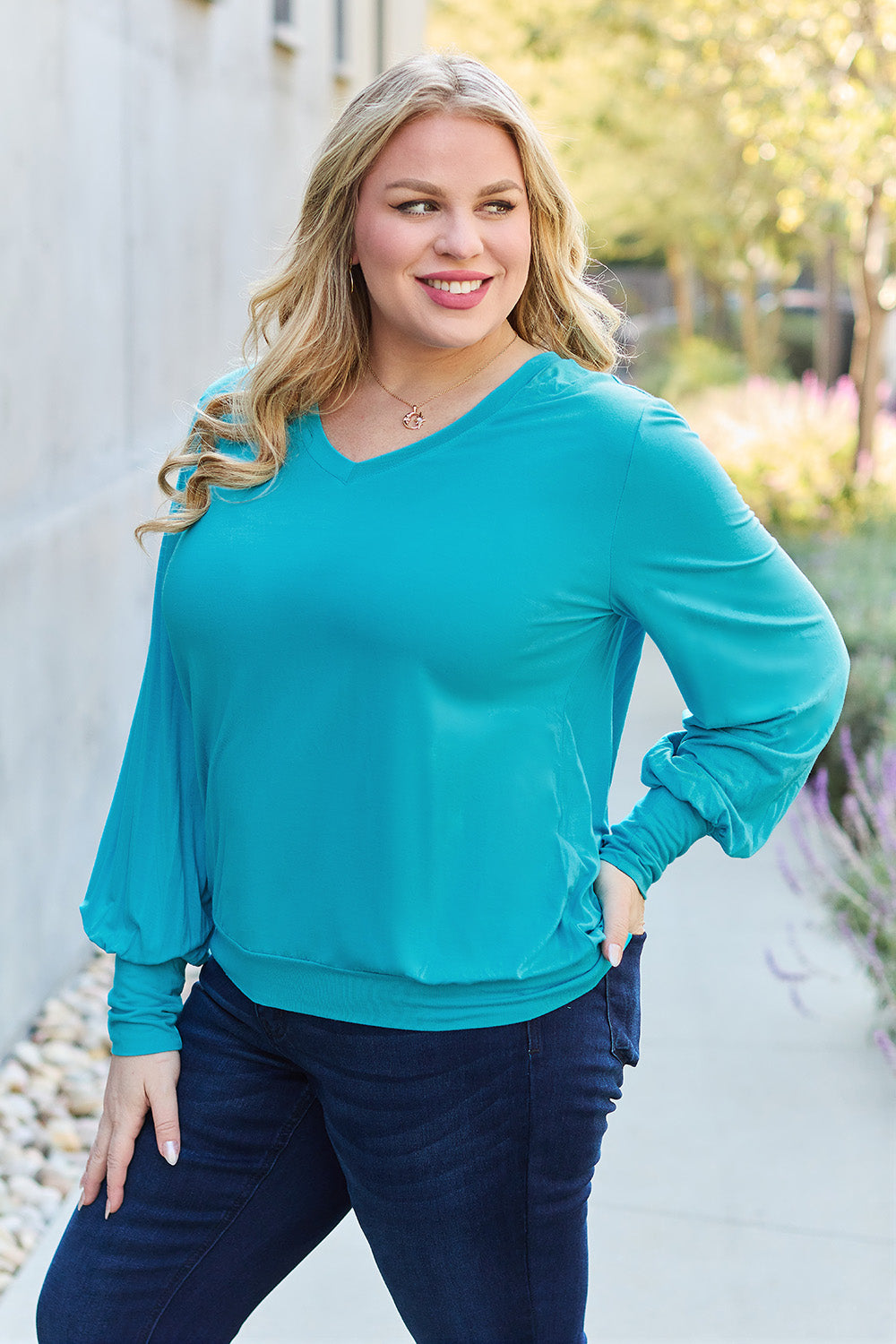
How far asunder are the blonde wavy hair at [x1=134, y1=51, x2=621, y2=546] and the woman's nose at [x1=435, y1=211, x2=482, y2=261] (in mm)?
115

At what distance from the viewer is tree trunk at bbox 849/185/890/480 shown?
942 cm

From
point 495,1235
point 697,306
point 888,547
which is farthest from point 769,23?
point 697,306

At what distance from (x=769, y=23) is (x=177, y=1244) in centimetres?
792

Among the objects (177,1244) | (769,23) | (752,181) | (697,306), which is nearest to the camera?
(177,1244)

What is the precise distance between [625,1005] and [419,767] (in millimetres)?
409

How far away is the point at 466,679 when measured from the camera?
60.7 inches

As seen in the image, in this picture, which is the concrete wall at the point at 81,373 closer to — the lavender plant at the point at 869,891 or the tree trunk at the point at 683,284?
the lavender plant at the point at 869,891

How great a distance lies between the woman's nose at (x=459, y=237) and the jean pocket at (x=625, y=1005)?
0.81 m

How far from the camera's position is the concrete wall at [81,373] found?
12.4 ft

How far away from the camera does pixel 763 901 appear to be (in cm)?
517

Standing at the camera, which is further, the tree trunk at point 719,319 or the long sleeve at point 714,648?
the tree trunk at point 719,319

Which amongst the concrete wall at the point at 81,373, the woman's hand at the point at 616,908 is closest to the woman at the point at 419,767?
the woman's hand at the point at 616,908

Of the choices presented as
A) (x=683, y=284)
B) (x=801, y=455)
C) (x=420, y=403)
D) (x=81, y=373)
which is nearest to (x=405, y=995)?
(x=420, y=403)

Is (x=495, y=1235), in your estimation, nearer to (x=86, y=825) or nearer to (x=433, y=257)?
(x=433, y=257)
